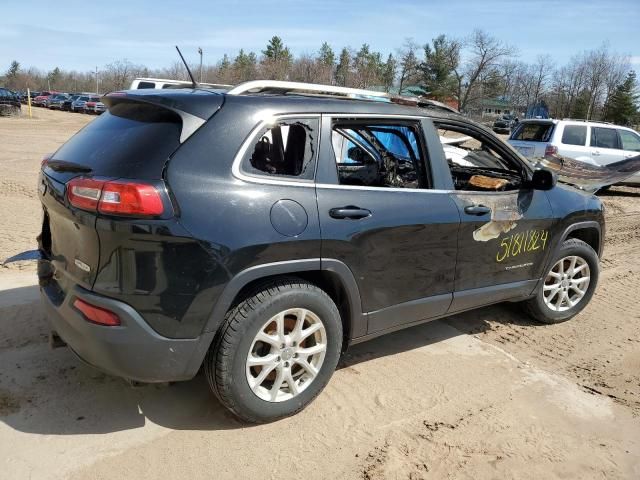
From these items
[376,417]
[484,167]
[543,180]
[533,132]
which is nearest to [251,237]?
[376,417]

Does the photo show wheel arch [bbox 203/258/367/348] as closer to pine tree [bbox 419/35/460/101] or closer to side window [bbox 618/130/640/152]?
side window [bbox 618/130/640/152]

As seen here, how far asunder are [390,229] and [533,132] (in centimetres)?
1051

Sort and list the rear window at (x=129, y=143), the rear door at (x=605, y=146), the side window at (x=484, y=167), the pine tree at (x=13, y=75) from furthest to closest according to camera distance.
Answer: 1. the pine tree at (x=13, y=75)
2. the rear door at (x=605, y=146)
3. the side window at (x=484, y=167)
4. the rear window at (x=129, y=143)

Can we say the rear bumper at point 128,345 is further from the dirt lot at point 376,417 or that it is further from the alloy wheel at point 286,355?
the dirt lot at point 376,417

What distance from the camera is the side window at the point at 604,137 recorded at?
1240 centimetres

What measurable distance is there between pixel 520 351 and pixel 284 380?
2120 mm

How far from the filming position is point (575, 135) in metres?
12.2

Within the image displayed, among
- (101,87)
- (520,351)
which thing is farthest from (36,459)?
(101,87)

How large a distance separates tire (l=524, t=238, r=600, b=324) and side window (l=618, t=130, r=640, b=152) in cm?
952

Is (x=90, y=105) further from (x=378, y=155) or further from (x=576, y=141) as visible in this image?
(x=378, y=155)

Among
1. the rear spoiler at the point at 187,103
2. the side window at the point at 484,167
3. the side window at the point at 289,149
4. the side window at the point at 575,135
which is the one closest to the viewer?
the rear spoiler at the point at 187,103

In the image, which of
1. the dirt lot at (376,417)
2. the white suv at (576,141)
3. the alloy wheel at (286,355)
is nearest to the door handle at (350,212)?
the alloy wheel at (286,355)

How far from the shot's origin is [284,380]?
119 inches

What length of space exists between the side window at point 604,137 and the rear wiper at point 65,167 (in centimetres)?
1214
